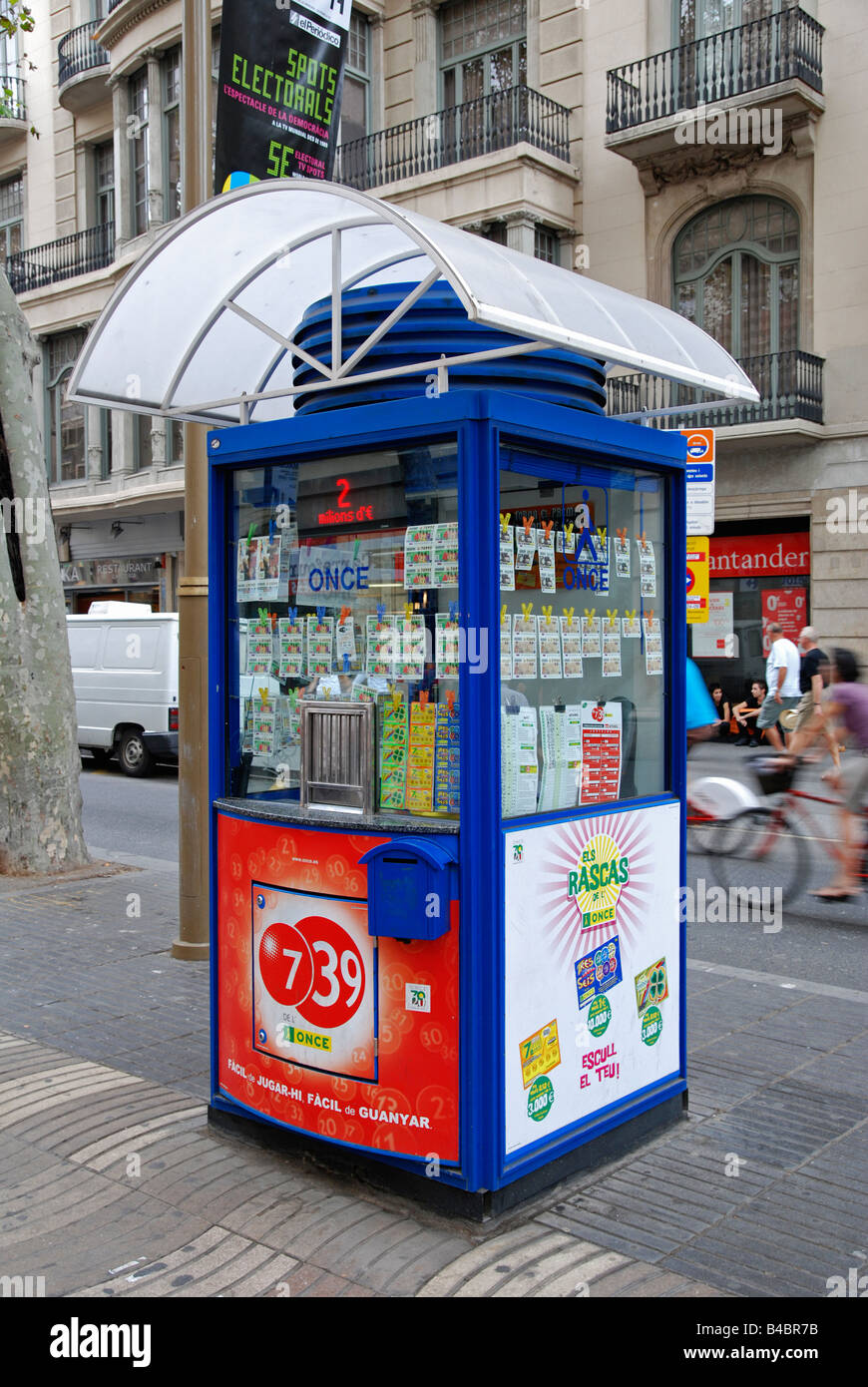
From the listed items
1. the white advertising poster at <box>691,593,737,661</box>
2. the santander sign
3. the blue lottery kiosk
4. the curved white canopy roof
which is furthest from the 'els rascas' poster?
the white advertising poster at <box>691,593,737,661</box>

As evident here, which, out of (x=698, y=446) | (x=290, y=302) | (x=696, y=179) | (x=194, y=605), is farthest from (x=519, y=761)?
(x=696, y=179)

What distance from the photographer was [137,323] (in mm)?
4754

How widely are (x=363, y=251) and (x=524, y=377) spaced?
105cm

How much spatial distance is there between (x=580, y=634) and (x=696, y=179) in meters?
17.5

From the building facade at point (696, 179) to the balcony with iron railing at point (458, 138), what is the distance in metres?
0.04

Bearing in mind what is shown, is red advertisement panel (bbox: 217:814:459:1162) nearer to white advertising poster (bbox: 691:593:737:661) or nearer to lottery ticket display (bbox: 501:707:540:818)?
lottery ticket display (bbox: 501:707:540:818)

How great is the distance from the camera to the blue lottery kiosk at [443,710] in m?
3.62

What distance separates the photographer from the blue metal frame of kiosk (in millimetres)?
3570

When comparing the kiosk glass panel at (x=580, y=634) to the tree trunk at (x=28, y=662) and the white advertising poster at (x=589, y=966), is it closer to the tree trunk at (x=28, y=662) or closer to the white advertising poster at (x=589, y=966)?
the white advertising poster at (x=589, y=966)

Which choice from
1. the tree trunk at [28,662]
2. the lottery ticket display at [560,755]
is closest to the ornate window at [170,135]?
the tree trunk at [28,662]

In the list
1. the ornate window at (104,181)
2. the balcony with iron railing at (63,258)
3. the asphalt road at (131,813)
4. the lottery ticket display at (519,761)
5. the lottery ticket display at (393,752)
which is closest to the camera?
the lottery ticket display at (519,761)

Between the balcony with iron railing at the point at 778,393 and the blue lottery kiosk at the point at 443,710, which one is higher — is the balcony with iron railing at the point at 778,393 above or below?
above

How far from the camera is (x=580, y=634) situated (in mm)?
4164
